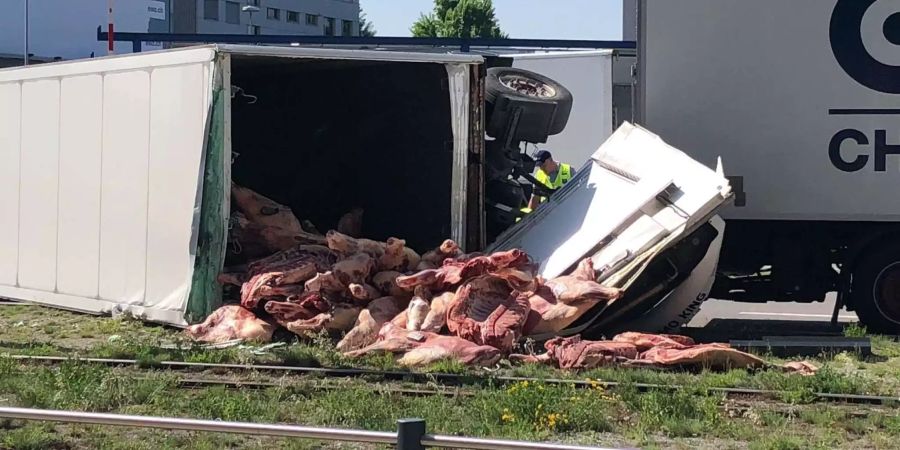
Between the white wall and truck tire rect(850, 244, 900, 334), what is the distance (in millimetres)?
30390

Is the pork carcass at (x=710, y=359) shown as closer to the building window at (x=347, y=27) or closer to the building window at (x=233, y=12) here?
the building window at (x=233, y=12)

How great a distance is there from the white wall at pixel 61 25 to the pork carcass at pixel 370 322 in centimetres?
2936

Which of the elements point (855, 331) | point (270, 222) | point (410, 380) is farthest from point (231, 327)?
point (855, 331)

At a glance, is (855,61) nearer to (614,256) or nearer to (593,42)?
(614,256)

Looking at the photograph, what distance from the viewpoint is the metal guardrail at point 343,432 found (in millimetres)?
4223

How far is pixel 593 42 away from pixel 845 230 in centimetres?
1367

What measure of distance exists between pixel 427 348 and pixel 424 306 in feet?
2.49

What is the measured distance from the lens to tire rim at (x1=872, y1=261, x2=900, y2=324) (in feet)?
37.2

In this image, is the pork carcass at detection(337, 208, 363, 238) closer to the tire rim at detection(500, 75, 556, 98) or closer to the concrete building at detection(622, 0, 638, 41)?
the tire rim at detection(500, 75, 556, 98)

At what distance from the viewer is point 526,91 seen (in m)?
13.3

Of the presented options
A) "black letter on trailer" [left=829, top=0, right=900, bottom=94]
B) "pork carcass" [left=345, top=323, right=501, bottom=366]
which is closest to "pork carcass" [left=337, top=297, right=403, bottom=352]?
"pork carcass" [left=345, top=323, right=501, bottom=366]

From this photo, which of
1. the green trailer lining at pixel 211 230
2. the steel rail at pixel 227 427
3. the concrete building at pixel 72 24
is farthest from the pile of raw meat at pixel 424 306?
the concrete building at pixel 72 24

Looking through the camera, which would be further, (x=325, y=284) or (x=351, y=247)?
(x=351, y=247)

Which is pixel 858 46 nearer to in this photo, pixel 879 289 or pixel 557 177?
A: pixel 879 289
